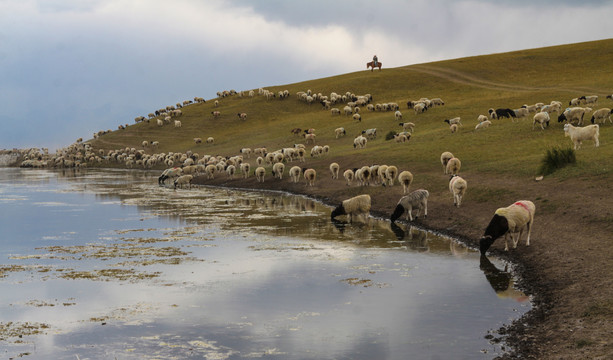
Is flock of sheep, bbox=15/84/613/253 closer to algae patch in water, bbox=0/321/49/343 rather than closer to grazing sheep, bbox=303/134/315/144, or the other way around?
grazing sheep, bbox=303/134/315/144

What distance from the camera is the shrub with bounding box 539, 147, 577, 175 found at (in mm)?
31689

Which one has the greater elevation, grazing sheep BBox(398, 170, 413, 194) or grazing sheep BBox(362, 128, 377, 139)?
grazing sheep BBox(362, 128, 377, 139)

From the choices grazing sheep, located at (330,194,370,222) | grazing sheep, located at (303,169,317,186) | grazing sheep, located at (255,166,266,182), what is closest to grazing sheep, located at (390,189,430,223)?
grazing sheep, located at (330,194,370,222)

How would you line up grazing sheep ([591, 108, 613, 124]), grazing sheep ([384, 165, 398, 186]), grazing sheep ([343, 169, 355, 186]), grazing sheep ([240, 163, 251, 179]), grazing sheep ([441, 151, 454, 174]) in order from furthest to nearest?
1. grazing sheep ([240, 163, 251, 179])
2. grazing sheep ([591, 108, 613, 124])
3. grazing sheep ([343, 169, 355, 186])
4. grazing sheep ([441, 151, 454, 174])
5. grazing sheep ([384, 165, 398, 186])

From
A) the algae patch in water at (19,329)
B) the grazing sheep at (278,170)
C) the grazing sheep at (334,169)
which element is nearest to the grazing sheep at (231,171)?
the grazing sheep at (278,170)

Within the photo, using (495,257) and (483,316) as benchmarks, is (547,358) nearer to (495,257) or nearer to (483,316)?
(483,316)

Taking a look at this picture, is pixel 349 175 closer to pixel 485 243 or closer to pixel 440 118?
pixel 485 243

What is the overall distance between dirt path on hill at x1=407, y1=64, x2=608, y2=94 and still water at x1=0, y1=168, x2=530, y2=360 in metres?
52.9

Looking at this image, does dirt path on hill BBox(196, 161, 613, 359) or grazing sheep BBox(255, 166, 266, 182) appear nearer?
dirt path on hill BBox(196, 161, 613, 359)

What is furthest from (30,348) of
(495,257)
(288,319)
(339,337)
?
(495,257)

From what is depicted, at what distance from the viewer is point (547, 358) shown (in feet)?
39.5

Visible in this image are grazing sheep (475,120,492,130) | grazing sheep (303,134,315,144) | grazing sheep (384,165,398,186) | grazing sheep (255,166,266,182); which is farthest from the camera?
grazing sheep (303,134,315,144)

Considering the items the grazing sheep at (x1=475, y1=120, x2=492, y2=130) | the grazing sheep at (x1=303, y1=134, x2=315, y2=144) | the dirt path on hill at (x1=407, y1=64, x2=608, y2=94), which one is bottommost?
the grazing sheep at (x1=303, y1=134, x2=315, y2=144)

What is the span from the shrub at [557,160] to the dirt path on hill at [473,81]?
140 feet
